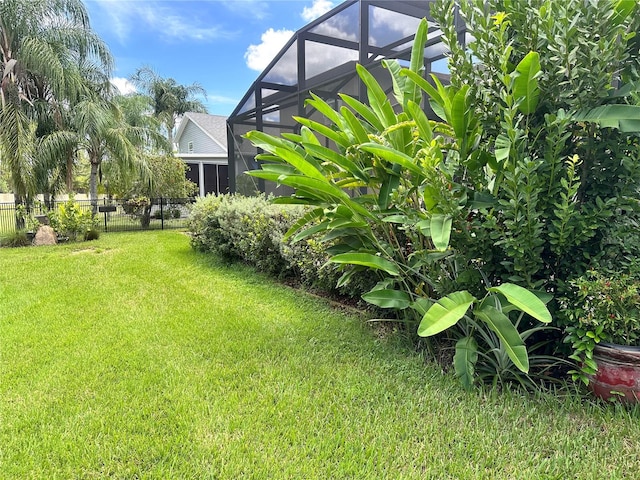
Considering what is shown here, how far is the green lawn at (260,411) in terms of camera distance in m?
1.64

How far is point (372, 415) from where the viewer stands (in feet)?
6.58

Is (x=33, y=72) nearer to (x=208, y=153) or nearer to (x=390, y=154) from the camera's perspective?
(x=208, y=153)

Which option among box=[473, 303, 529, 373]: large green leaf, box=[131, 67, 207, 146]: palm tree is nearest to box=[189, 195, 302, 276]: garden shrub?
box=[473, 303, 529, 373]: large green leaf

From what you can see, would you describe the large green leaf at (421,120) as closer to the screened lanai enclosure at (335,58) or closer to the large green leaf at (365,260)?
the large green leaf at (365,260)

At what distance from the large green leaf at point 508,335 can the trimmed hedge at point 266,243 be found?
54.7 inches

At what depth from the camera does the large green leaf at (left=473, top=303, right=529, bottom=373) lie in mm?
1811

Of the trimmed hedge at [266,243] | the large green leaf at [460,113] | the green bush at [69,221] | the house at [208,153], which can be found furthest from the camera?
the house at [208,153]

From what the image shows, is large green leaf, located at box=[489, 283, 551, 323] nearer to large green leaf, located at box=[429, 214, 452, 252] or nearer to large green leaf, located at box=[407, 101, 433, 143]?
large green leaf, located at box=[429, 214, 452, 252]

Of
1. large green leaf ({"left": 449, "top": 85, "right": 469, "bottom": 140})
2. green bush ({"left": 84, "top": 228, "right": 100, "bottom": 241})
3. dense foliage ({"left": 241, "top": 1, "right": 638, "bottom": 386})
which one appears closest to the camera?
dense foliage ({"left": 241, "top": 1, "right": 638, "bottom": 386})

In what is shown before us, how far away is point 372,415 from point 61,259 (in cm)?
668

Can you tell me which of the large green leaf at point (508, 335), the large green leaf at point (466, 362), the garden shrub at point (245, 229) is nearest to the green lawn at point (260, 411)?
the large green leaf at point (466, 362)

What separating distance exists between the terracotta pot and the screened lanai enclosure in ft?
11.0

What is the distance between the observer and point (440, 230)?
200cm

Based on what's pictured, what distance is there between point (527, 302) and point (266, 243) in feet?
12.3
